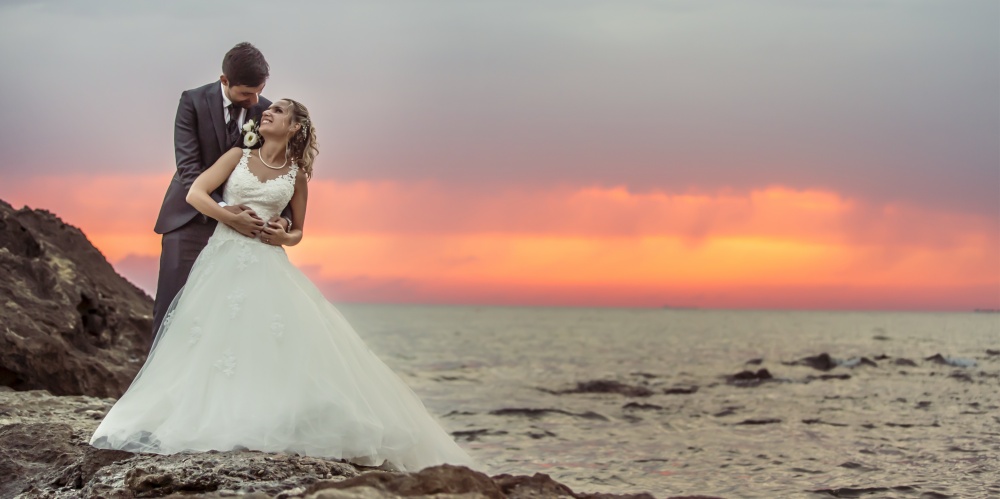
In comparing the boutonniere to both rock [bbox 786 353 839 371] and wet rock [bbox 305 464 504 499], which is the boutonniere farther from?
rock [bbox 786 353 839 371]

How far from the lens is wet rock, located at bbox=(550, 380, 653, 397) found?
23277 millimetres

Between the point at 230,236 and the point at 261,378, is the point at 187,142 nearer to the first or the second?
the point at 230,236

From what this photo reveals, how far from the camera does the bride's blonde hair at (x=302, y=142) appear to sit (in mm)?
6125

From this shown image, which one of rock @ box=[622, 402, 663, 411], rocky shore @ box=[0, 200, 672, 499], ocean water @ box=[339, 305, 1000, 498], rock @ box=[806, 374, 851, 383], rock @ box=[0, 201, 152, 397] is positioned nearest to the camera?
rocky shore @ box=[0, 200, 672, 499]

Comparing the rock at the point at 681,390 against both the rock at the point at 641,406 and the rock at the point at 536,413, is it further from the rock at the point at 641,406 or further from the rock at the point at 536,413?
the rock at the point at 536,413

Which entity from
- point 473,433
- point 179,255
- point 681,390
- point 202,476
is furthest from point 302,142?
point 681,390

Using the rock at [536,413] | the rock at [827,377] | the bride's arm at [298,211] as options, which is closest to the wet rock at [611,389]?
the rock at [536,413]

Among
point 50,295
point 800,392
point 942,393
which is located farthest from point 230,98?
point 942,393

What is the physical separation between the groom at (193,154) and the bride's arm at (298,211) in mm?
102

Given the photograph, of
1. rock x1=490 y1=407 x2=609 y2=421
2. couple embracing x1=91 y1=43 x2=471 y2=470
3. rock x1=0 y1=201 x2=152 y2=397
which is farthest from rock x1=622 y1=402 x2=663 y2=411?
couple embracing x1=91 y1=43 x2=471 y2=470

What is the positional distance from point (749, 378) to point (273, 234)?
2408 cm

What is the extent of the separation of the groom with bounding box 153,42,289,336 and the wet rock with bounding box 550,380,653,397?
1760 centimetres

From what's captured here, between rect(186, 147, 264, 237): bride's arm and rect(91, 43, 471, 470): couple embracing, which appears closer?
rect(91, 43, 471, 470): couple embracing

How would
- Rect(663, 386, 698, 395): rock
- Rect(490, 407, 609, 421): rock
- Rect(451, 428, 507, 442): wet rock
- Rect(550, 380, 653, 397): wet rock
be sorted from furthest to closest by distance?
Rect(663, 386, 698, 395): rock → Rect(550, 380, 653, 397): wet rock → Rect(490, 407, 609, 421): rock → Rect(451, 428, 507, 442): wet rock
